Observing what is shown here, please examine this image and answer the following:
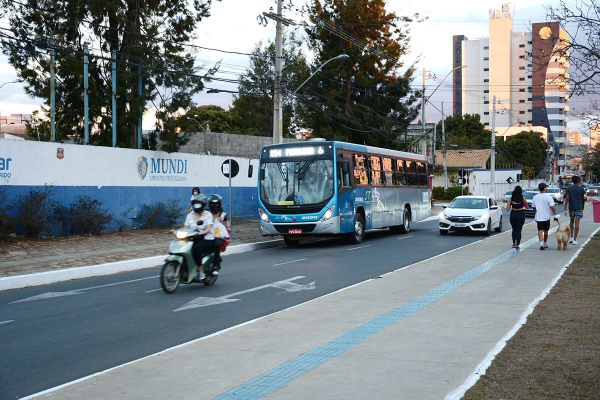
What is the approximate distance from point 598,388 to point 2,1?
81.3 feet

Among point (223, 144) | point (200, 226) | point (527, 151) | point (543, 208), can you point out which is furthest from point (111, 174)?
point (527, 151)

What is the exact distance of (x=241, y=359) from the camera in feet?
22.8

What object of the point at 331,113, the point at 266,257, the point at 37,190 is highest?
the point at 331,113

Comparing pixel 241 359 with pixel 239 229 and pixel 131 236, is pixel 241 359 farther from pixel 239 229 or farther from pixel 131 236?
pixel 239 229

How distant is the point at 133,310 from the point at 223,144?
31.5 m

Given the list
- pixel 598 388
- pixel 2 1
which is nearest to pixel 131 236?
pixel 2 1

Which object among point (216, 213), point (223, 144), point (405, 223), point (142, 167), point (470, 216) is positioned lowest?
point (405, 223)

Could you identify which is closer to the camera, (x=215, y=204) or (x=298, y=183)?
(x=215, y=204)

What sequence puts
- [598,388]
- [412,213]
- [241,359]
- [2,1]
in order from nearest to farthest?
1. [598,388]
2. [241,359]
3. [2,1]
4. [412,213]

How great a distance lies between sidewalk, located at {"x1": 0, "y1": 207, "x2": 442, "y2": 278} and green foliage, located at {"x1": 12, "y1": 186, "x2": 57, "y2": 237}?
1.18ft

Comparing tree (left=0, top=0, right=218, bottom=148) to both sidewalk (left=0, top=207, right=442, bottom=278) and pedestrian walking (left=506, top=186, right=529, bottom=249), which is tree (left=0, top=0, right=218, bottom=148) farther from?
pedestrian walking (left=506, top=186, right=529, bottom=249)

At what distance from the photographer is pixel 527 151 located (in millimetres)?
105688

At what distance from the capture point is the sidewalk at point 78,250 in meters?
15.9

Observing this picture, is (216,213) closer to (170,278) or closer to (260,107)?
(170,278)
